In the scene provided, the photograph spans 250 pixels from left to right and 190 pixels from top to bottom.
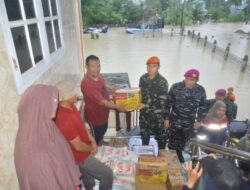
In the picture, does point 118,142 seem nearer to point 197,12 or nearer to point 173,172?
point 173,172

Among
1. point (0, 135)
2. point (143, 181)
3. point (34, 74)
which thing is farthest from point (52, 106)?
point (143, 181)

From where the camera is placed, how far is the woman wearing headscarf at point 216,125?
2793mm

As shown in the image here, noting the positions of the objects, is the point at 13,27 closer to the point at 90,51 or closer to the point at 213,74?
the point at 213,74

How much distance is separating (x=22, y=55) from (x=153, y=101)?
1.64 meters

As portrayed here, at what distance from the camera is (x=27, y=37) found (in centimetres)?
182

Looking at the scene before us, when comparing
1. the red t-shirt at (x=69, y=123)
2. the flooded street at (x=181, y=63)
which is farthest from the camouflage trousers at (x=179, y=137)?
the flooded street at (x=181, y=63)

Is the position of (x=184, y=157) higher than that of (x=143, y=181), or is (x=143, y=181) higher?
(x=143, y=181)

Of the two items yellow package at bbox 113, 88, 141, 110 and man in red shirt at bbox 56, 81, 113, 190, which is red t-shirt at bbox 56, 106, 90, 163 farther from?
yellow package at bbox 113, 88, 141, 110

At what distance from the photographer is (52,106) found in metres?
1.14

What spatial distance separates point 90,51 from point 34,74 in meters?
14.4

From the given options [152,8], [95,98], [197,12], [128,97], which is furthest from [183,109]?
[197,12]

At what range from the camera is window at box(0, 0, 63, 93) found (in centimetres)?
146

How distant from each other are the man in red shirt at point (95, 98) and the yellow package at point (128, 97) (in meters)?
0.09

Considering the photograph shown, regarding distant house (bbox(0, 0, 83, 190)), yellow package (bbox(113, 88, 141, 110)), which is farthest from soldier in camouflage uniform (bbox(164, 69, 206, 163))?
distant house (bbox(0, 0, 83, 190))
